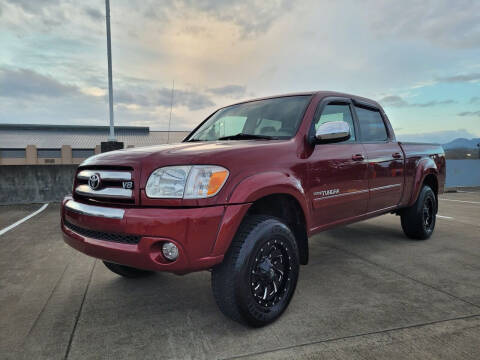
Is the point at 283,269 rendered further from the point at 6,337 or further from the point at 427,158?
the point at 427,158

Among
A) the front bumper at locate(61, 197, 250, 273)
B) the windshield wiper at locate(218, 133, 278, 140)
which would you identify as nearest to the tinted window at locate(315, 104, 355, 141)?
the windshield wiper at locate(218, 133, 278, 140)

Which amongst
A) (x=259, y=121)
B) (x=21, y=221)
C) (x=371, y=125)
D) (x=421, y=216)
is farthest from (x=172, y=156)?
(x=21, y=221)

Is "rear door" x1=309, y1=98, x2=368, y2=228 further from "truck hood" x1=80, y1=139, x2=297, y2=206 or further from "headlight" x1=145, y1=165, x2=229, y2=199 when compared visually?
"headlight" x1=145, y1=165, x2=229, y2=199

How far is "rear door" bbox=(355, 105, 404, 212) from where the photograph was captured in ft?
12.1

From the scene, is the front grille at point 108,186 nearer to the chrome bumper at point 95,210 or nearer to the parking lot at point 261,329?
the chrome bumper at point 95,210

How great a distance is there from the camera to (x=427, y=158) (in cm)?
479

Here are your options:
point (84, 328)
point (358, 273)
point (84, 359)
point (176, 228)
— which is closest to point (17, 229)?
point (84, 328)

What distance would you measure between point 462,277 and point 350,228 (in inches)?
94.2

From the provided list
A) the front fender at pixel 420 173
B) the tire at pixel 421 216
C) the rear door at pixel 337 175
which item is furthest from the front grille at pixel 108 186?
the tire at pixel 421 216

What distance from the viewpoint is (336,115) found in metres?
3.56

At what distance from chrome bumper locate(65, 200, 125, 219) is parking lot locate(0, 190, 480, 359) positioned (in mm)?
842

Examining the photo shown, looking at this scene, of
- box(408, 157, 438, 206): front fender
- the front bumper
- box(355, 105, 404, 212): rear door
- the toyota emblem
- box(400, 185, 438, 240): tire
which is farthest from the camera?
box(400, 185, 438, 240): tire

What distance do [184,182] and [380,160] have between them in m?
2.57

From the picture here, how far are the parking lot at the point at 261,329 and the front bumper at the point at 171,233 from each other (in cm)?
58
